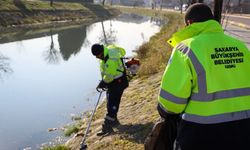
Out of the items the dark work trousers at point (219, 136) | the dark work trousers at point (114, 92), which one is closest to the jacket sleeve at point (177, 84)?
the dark work trousers at point (219, 136)

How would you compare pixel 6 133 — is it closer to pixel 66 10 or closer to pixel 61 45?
pixel 61 45

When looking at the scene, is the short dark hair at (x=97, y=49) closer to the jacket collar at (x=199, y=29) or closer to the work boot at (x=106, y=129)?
the work boot at (x=106, y=129)

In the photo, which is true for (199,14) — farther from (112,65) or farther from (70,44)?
(70,44)

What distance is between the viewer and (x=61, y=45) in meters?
20.4

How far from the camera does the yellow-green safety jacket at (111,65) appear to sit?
494 centimetres

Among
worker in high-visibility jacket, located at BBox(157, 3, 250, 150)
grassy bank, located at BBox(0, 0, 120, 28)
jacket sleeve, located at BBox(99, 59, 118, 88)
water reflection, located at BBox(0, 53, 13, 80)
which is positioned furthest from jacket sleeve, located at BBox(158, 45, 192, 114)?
grassy bank, located at BBox(0, 0, 120, 28)

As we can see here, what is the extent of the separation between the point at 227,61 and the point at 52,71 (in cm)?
1201

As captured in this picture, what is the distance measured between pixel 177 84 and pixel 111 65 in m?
2.99

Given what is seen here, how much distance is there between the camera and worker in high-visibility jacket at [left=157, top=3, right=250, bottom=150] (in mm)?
2010

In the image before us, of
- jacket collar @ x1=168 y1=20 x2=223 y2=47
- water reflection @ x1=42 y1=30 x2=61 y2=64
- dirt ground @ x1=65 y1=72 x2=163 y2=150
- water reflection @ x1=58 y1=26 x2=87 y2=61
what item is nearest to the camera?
jacket collar @ x1=168 y1=20 x2=223 y2=47

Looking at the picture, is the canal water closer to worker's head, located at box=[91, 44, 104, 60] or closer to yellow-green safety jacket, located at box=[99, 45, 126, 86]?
yellow-green safety jacket, located at box=[99, 45, 126, 86]

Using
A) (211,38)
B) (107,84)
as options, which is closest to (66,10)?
(107,84)

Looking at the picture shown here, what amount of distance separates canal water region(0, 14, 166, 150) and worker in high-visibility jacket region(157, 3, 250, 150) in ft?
16.8

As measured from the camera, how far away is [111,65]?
4930 millimetres
